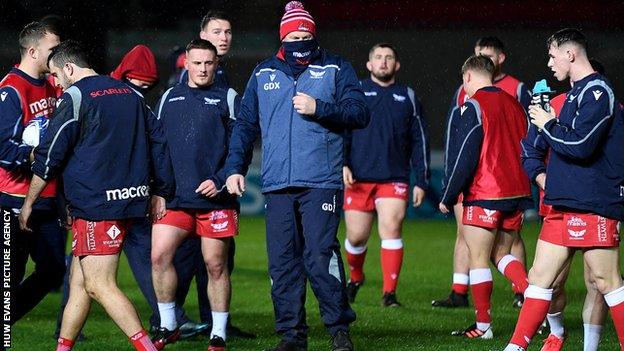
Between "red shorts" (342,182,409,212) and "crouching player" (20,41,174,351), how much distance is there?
4.27 metres

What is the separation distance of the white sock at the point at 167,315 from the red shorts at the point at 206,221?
57 cm

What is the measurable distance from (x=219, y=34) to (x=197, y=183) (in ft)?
4.71

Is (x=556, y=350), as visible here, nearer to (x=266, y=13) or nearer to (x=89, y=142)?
(x=89, y=142)

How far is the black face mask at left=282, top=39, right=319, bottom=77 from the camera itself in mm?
8875

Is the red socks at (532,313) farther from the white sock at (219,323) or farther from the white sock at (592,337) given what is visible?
the white sock at (219,323)

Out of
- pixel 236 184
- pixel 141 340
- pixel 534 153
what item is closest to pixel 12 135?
pixel 236 184

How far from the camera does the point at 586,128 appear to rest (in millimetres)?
8031

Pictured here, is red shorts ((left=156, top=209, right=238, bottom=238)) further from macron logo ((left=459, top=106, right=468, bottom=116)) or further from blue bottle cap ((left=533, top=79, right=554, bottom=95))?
blue bottle cap ((left=533, top=79, right=554, bottom=95))

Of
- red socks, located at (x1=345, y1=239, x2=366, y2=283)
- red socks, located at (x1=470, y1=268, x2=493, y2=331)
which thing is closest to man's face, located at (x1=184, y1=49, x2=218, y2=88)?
red socks, located at (x1=470, y1=268, x2=493, y2=331)

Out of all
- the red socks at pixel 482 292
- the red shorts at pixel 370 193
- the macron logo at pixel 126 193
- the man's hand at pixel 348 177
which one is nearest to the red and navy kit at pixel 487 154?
the red socks at pixel 482 292

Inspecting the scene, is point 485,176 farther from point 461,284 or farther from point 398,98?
point 398,98

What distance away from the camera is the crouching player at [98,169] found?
812 cm

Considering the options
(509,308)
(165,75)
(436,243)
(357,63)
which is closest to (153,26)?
(165,75)

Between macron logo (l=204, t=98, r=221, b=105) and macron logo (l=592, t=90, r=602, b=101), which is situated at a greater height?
macron logo (l=592, t=90, r=602, b=101)
